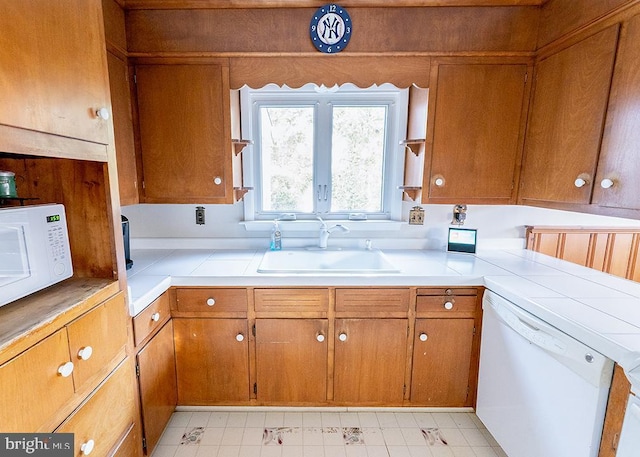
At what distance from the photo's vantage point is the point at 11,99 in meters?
0.68

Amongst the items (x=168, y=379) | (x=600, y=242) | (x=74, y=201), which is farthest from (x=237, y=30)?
(x=600, y=242)

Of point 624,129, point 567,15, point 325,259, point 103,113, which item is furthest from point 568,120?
point 103,113

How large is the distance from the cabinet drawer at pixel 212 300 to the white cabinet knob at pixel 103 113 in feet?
2.87

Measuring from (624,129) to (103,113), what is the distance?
1.90 meters

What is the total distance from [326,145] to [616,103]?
1427mm

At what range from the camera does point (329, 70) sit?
1639mm

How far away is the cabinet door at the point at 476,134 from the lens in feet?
5.38

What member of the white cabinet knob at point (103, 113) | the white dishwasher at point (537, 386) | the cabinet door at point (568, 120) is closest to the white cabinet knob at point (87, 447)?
the white cabinet knob at point (103, 113)

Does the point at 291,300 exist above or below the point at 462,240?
below

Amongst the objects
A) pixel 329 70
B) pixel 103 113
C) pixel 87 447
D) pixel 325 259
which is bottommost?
pixel 87 447

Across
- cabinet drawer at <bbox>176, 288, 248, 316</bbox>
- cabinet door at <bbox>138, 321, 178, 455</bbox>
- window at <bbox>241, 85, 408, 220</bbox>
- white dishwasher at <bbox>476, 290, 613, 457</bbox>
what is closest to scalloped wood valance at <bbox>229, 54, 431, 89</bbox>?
window at <bbox>241, 85, 408, 220</bbox>

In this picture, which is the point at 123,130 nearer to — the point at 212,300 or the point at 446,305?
the point at 212,300

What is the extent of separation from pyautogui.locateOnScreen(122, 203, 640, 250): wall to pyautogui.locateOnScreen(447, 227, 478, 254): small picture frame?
0.09 m

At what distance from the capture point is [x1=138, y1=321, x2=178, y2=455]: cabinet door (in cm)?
133
